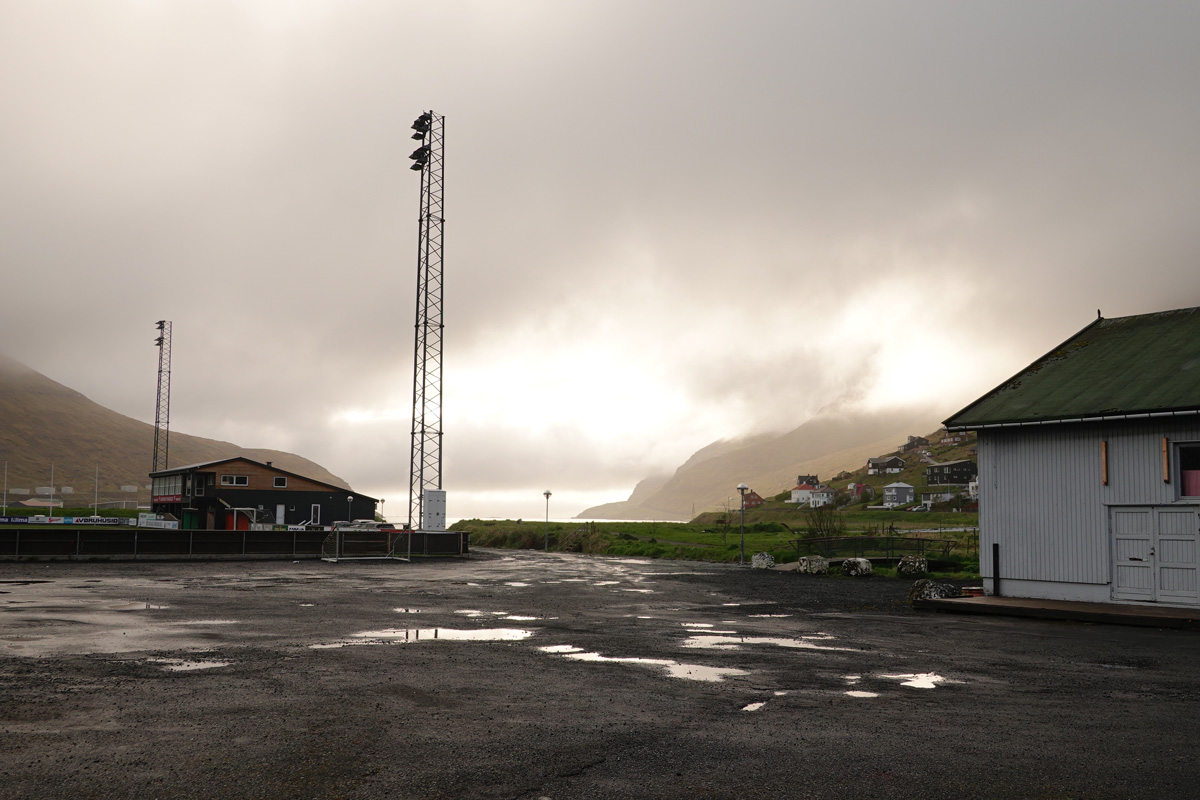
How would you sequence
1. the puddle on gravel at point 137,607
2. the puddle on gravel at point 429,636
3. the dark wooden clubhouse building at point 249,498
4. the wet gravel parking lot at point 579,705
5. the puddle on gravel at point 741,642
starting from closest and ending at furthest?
the wet gravel parking lot at point 579,705, the puddle on gravel at point 429,636, the puddle on gravel at point 741,642, the puddle on gravel at point 137,607, the dark wooden clubhouse building at point 249,498

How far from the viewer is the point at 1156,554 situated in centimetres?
2022

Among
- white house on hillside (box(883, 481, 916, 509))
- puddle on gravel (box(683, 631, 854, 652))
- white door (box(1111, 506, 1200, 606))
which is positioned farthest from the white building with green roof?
white house on hillside (box(883, 481, 916, 509))

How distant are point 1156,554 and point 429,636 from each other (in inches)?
648

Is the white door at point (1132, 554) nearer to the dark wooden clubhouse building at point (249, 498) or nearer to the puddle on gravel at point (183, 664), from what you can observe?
the puddle on gravel at point (183, 664)

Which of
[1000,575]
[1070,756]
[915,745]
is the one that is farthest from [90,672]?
[1000,575]

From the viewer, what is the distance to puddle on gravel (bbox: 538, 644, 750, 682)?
11500 mm

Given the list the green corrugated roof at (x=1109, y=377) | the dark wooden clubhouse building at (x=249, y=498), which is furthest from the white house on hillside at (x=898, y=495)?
the green corrugated roof at (x=1109, y=377)

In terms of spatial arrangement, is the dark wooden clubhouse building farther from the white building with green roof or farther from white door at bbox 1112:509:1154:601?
white door at bbox 1112:509:1154:601

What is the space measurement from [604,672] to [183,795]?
6.25 metres

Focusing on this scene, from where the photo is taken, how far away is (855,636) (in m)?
15.9

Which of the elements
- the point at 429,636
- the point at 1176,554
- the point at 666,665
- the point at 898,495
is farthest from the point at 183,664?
the point at 898,495

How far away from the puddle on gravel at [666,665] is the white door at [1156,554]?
44.1 feet

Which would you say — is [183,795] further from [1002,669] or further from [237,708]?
[1002,669]

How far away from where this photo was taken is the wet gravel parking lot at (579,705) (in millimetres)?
6680
